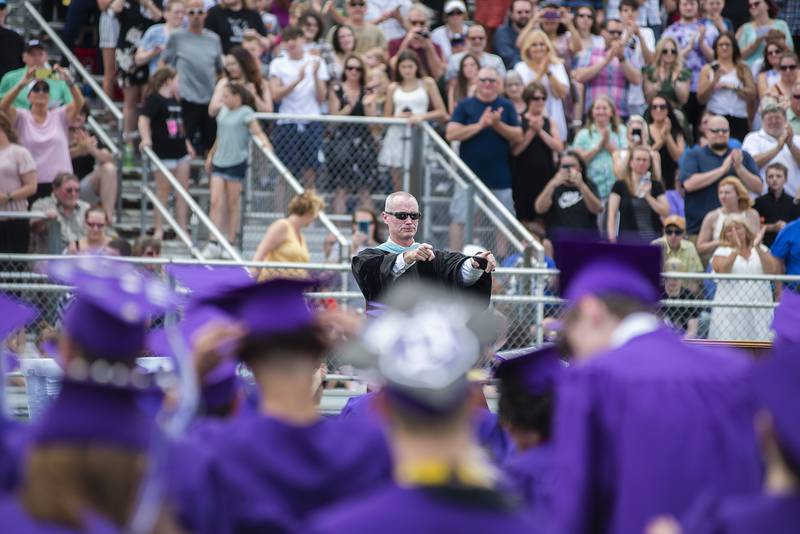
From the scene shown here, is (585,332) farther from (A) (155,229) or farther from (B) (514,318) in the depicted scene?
(A) (155,229)

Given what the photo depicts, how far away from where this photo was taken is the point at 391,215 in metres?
9.41

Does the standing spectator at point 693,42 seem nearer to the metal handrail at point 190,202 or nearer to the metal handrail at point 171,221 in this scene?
the metal handrail at point 190,202

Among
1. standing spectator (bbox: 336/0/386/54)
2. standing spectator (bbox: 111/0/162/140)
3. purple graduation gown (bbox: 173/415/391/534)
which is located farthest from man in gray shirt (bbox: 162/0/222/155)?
purple graduation gown (bbox: 173/415/391/534)

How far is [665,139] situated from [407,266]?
7355 mm

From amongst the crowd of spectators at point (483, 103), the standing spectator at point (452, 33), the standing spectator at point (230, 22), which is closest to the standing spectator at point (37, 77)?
the crowd of spectators at point (483, 103)

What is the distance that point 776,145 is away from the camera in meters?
15.0

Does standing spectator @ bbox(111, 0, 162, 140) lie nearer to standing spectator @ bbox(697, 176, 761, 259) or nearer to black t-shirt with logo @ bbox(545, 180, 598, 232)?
black t-shirt with logo @ bbox(545, 180, 598, 232)

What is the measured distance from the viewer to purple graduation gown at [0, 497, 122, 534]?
11.9ft

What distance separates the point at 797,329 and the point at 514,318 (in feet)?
17.2

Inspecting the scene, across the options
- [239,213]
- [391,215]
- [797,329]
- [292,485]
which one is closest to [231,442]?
[292,485]

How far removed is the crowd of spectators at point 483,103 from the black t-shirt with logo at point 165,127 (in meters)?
0.01

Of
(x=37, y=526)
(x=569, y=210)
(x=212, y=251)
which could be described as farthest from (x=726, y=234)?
(x=37, y=526)

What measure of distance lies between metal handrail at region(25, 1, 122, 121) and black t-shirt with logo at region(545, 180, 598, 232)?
4503 millimetres

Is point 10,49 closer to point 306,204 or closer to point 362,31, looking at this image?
point 362,31
